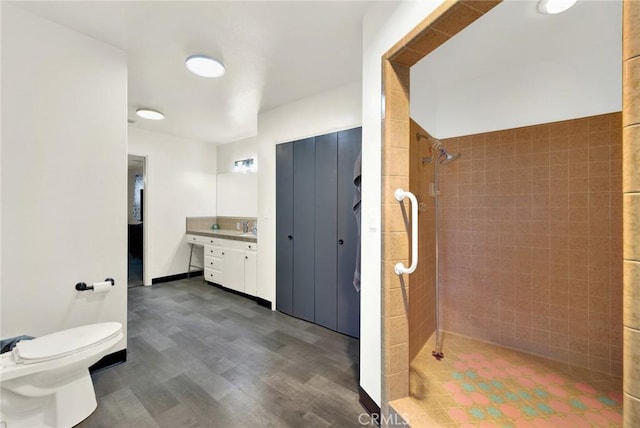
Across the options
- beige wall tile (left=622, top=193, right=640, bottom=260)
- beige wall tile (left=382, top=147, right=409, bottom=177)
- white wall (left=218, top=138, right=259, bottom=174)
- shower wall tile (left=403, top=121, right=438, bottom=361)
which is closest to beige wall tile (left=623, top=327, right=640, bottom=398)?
beige wall tile (left=622, top=193, right=640, bottom=260)

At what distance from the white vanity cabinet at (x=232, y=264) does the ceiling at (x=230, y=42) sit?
6.37 ft

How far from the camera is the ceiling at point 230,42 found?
162 cm

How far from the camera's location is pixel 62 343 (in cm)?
147

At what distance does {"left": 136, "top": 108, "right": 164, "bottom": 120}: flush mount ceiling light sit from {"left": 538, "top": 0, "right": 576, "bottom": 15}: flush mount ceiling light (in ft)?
12.6

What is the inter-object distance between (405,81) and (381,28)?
1.16 feet

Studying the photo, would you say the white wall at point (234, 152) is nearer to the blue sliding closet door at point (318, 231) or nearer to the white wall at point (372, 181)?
the blue sliding closet door at point (318, 231)

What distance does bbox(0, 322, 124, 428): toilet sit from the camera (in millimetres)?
1300

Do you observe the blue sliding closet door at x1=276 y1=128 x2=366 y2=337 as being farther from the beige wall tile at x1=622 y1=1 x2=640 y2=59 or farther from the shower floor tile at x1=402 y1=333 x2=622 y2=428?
the beige wall tile at x1=622 y1=1 x2=640 y2=59

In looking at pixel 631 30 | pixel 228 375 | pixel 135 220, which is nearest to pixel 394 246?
pixel 631 30

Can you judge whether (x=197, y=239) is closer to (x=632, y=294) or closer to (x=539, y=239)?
(x=539, y=239)

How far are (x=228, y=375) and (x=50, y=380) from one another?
99cm

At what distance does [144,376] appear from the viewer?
6.26 ft

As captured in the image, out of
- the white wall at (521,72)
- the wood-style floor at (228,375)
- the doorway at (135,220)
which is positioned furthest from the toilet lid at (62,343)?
the doorway at (135,220)

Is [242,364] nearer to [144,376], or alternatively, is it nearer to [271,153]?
[144,376]
